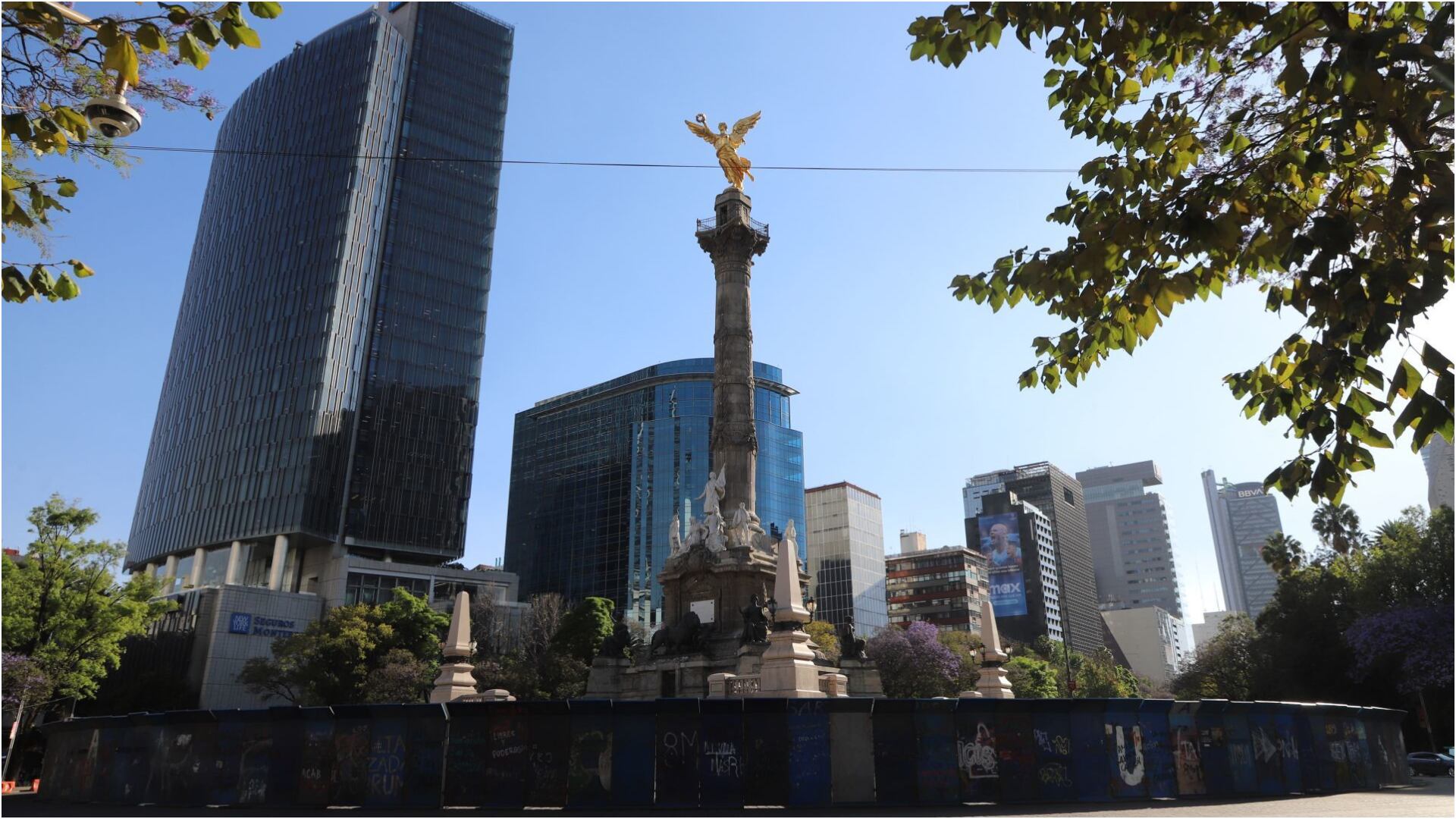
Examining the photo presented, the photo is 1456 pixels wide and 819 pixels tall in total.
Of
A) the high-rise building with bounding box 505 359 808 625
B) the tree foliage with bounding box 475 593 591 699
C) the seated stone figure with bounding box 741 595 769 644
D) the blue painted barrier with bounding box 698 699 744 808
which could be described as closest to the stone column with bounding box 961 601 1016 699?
the seated stone figure with bounding box 741 595 769 644

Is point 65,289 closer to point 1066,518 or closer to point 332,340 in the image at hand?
point 332,340

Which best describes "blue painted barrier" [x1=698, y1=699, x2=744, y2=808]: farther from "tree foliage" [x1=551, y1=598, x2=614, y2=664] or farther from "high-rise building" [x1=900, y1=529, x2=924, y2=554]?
"high-rise building" [x1=900, y1=529, x2=924, y2=554]

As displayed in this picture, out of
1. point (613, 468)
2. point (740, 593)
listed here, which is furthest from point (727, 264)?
point (613, 468)

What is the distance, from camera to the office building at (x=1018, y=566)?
133375 millimetres

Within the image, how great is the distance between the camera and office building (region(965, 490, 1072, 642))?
13338 centimetres

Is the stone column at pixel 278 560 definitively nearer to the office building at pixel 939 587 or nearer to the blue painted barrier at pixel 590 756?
the blue painted barrier at pixel 590 756

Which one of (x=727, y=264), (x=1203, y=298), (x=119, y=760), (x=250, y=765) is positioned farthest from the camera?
(x=727, y=264)

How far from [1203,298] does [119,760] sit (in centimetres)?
2031

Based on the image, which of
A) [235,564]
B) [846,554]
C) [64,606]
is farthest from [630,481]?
[64,606]

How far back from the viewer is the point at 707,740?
14398 mm

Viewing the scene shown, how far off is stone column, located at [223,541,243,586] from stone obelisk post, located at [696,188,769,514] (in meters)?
56.5

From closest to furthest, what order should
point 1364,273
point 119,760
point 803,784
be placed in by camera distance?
point 1364,273 < point 803,784 < point 119,760

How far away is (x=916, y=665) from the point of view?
174ft

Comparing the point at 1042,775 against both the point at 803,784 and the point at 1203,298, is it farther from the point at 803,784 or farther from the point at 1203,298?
the point at 1203,298
